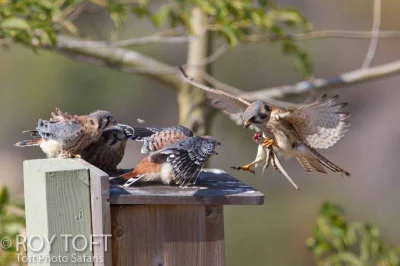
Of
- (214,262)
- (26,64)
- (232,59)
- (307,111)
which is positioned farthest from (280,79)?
(214,262)

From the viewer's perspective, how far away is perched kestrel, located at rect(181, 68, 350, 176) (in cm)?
381

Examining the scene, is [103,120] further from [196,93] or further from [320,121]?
[196,93]

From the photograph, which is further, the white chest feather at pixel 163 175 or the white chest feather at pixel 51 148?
the white chest feather at pixel 51 148

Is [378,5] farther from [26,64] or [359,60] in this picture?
[26,64]

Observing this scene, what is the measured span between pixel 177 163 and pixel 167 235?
283 millimetres

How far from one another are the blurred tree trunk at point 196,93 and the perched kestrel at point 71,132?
5.33ft

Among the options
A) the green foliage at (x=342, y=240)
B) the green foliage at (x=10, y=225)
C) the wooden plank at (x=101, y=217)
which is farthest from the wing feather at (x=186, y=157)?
the green foliage at (x=342, y=240)

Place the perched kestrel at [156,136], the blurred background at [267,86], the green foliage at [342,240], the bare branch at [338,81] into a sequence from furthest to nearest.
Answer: the blurred background at [267,86], the bare branch at [338,81], the green foliage at [342,240], the perched kestrel at [156,136]

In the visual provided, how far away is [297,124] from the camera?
13.1 feet

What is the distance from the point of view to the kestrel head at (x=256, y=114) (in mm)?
3824

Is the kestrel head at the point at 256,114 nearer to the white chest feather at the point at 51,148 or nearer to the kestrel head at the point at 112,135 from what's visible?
the kestrel head at the point at 112,135

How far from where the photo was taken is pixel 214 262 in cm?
307

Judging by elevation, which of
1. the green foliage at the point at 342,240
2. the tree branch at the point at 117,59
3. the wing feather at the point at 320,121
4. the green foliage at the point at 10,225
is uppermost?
the tree branch at the point at 117,59

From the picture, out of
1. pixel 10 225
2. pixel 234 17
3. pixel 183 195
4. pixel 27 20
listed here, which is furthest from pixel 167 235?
pixel 234 17
